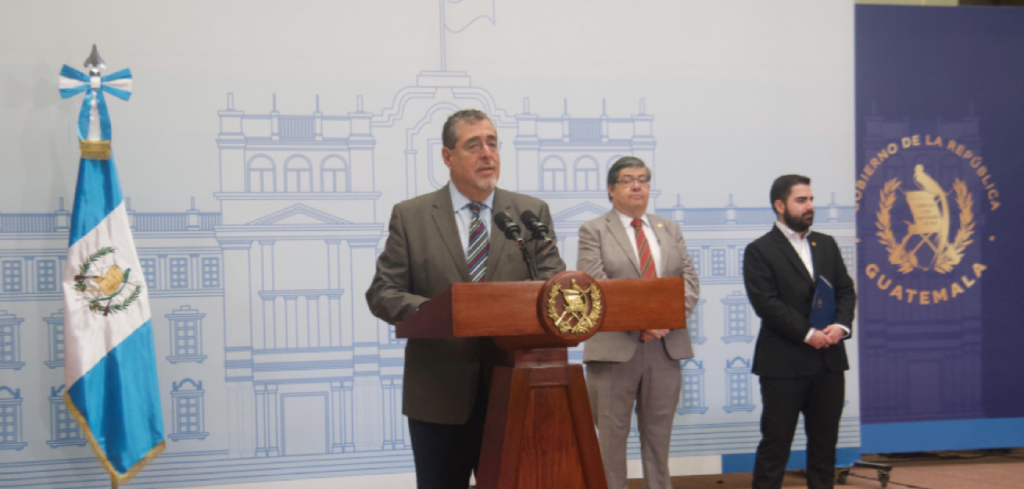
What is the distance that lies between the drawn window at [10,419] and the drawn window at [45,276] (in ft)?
1.76

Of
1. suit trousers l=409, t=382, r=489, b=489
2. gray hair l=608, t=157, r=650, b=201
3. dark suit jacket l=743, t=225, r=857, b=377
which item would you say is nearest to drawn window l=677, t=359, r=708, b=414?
dark suit jacket l=743, t=225, r=857, b=377

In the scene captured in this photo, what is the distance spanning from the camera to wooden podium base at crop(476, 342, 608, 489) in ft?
5.35

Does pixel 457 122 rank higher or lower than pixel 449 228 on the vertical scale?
higher

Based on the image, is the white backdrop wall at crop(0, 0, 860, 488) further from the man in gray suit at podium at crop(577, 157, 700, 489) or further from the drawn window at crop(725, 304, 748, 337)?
the man in gray suit at podium at crop(577, 157, 700, 489)

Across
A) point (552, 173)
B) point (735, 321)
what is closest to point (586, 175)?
point (552, 173)

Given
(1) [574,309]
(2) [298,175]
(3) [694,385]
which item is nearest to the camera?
(1) [574,309]

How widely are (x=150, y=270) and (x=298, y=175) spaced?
918 mm

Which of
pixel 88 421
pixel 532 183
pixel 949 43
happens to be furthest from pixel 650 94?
pixel 88 421

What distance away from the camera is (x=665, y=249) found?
3916 mm

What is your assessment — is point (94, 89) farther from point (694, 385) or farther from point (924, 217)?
point (924, 217)

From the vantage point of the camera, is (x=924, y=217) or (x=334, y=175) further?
(x=924, y=217)

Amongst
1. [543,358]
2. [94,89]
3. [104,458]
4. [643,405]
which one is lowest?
[104,458]

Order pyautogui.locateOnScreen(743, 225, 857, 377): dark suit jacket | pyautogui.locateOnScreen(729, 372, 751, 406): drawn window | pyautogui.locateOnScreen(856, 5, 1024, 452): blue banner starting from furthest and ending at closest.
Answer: pyautogui.locateOnScreen(856, 5, 1024, 452): blue banner < pyautogui.locateOnScreen(729, 372, 751, 406): drawn window < pyautogui.locateOnScreen(743, 225, 857, 377): dark suit jacket

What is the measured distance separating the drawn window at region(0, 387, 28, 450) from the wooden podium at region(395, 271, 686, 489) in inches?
134
